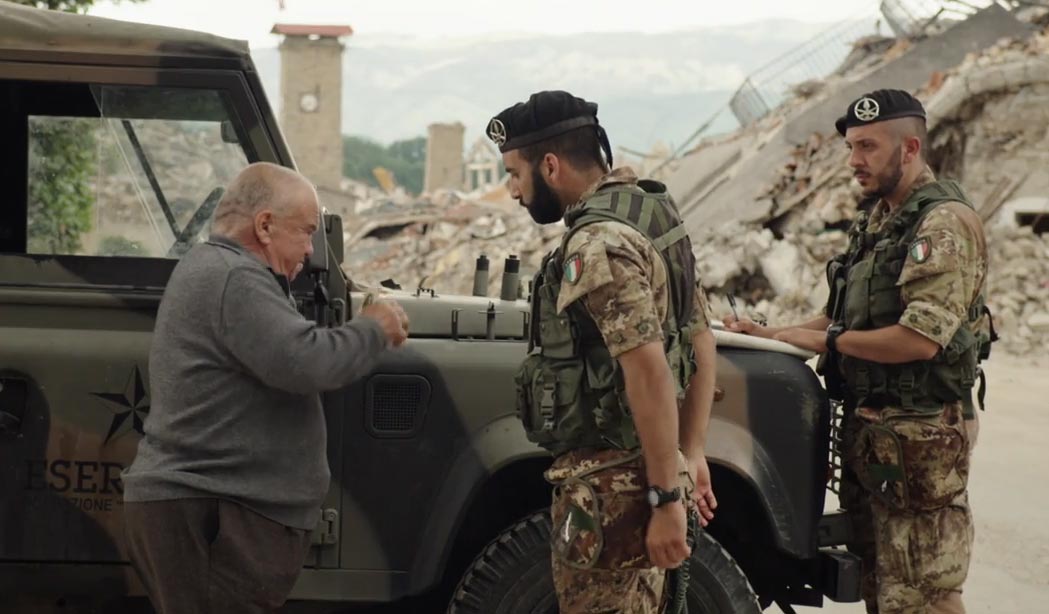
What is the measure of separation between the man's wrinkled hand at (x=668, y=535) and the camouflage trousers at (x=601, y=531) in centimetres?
10

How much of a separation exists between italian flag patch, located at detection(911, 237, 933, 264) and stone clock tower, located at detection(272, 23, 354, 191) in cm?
5227

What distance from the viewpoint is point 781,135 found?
20.4 metres

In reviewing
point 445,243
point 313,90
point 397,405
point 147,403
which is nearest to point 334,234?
point 397,405

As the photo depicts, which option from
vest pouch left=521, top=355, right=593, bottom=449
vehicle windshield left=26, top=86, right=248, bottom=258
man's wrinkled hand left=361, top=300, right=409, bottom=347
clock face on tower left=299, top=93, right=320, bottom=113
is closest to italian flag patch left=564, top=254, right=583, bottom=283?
vest pouch left=521, top=355, right=593, bottom=449

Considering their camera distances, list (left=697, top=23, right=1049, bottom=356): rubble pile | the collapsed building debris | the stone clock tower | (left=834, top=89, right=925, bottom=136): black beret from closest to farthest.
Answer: (left=834, top=89, right=925, bottom=136): black beret < the collapsed building debris < (left=697, top=23, right=1049, bottom=356): rubble pile < the stone clock tower

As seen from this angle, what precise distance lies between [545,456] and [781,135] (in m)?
17.1

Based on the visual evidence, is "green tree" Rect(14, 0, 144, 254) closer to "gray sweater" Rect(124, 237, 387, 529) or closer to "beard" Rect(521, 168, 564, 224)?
"gray sweater" Rect(124, 237, 387, 529)

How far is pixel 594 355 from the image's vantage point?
3.28 metres

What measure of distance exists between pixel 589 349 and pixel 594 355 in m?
0.02

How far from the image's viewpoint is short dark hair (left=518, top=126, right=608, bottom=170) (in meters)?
3.32

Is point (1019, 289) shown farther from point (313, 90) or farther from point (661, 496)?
point (313, 90)

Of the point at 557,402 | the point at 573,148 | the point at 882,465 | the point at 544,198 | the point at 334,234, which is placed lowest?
the point at 882,465

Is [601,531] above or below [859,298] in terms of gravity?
below

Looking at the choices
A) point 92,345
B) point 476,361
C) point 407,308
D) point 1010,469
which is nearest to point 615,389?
point 476,361
